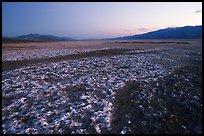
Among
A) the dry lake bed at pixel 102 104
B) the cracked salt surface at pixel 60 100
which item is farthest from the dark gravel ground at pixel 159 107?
the cracked salt surface at pixel 60 100

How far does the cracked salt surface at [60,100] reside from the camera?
27.6 feet

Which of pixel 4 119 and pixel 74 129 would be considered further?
pixel 4 119

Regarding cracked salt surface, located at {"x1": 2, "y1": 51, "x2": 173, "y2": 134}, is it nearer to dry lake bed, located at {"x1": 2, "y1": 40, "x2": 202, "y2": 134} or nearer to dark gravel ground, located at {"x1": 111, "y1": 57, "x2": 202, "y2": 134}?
dry lake bed, located at {"x1": 2, "y1": 40, "x2": 202, "y2": 134}

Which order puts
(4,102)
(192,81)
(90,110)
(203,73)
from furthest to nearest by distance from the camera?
(203,73) → (192,81) → (4,102) → (90,110)

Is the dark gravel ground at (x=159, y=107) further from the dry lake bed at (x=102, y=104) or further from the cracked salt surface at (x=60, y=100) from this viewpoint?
the cracked salt surface at (x=60, y=100)

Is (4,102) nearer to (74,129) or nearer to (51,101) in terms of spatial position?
(51,101)

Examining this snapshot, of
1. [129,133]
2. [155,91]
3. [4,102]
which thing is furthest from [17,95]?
[155,91]

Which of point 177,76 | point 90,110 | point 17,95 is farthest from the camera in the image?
point 177,76

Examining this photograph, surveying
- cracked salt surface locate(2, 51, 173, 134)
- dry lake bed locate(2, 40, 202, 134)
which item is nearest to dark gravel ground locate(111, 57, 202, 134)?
dry lake bed locate(2, 40, 202, 134)

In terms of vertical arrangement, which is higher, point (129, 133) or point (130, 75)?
point (130, 75)

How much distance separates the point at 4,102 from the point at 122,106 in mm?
6944

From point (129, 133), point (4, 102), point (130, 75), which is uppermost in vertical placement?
point (130, 75)

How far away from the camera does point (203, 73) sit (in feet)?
60.3

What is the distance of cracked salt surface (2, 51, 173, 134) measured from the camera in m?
8.42
